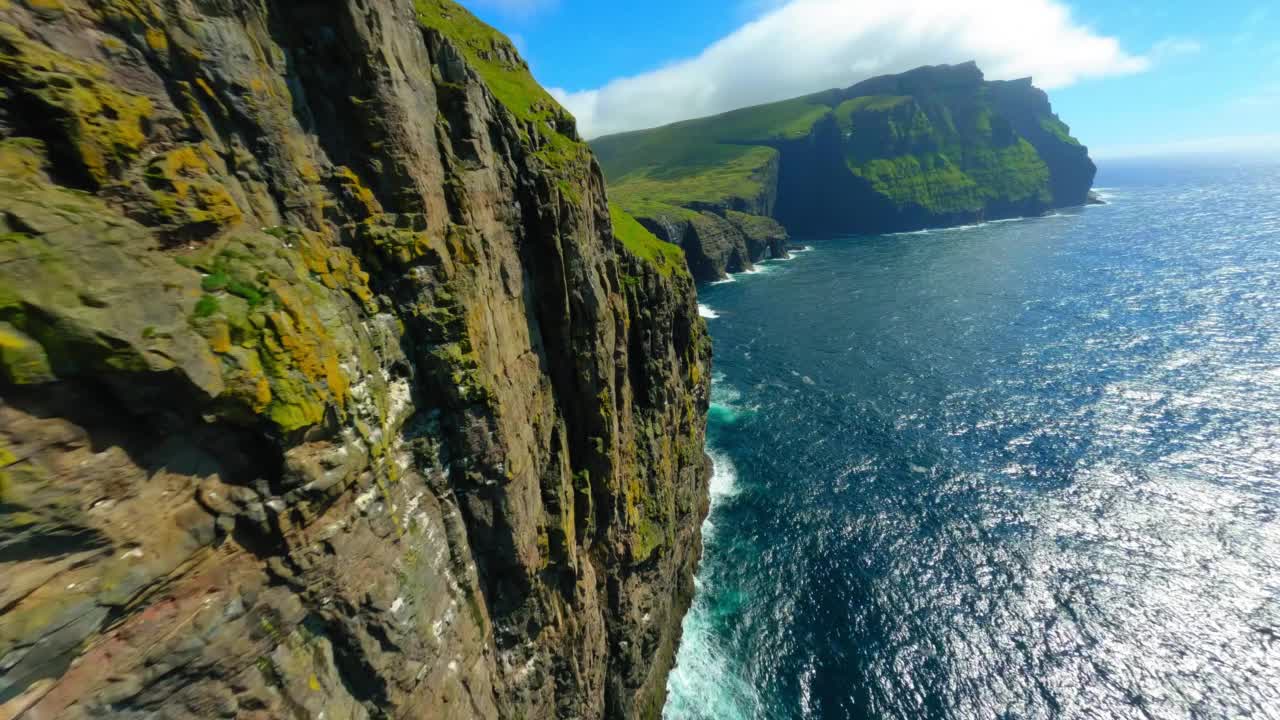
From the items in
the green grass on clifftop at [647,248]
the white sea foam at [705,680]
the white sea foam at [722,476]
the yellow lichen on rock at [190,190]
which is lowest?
the white sea foam at [705,680]

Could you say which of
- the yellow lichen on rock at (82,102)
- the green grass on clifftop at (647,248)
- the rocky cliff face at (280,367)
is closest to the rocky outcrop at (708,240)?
the green grass on clifftop at (647,248)

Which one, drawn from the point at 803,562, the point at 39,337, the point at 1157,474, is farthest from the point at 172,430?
the point at 1157,474

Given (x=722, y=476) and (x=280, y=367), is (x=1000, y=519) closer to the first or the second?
(x=722, y=476)

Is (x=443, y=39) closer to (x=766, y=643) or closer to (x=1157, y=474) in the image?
(x=766, y=643)

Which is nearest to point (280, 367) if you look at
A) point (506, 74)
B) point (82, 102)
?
point (82, 102)

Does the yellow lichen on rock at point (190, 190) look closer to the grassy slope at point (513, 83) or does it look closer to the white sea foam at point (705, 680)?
the grassy slope at point (513, 83)

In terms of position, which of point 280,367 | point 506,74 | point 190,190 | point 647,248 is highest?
point 506,74
